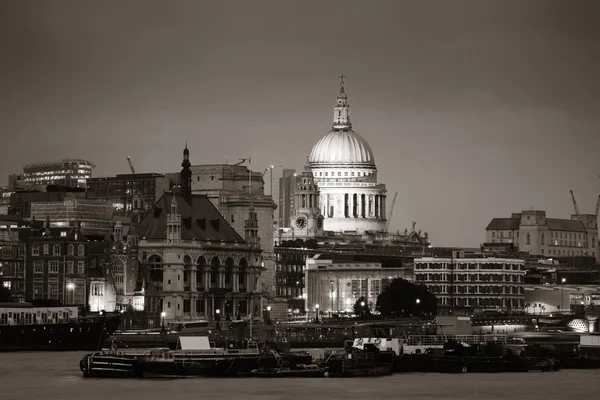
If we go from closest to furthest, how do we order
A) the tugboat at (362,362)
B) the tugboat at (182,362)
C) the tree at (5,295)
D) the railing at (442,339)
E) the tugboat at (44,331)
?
the tugboat at (182,362), the tugboat at (362,362), the railing at (442,339), the tugboat at (44,331), the tree at (5,295)

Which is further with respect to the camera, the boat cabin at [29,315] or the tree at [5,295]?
the tree at [5,295]

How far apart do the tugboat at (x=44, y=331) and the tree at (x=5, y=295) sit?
1312 cm

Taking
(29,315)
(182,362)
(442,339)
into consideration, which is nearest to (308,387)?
(182,362)

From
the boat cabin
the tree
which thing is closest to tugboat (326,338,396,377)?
the boat cabin

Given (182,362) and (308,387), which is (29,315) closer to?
(182,362)

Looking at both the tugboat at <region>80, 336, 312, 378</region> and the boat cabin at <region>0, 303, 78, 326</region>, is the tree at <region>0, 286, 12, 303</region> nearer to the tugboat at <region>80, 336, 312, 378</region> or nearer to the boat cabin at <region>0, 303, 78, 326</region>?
the boat cabin at <region>0, 303, 78, 326</region>

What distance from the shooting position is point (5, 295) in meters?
195

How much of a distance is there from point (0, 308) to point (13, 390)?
1713 inches

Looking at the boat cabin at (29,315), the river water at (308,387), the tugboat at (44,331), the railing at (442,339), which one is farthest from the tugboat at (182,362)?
the boat cabin at (29,315)

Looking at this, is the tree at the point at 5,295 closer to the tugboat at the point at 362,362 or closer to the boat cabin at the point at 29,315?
the boat cabin at the point at 29,315

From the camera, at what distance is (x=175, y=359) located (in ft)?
474

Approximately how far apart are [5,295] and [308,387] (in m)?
62.9

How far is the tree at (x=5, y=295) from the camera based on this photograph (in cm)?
19285

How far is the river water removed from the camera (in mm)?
131875
